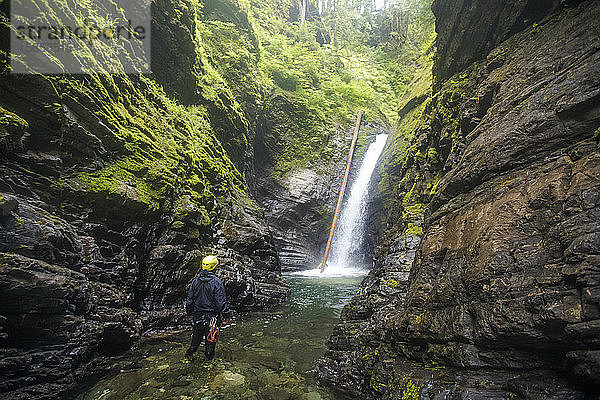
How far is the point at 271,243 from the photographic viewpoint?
10.9 m

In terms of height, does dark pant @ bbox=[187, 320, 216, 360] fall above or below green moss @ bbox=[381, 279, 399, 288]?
below

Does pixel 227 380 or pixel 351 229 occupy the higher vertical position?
pixel 351 229

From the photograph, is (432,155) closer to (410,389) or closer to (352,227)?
(410,389)

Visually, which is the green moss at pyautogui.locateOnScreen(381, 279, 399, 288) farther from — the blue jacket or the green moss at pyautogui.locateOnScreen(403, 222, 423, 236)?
the blue jacket

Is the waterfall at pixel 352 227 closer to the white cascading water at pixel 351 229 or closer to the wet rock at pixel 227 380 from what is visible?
the white cascading water at pixel 351 229

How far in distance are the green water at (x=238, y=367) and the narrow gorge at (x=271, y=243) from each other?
0.14ft

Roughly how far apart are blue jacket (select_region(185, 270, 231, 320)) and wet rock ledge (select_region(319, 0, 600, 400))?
193 centimetres

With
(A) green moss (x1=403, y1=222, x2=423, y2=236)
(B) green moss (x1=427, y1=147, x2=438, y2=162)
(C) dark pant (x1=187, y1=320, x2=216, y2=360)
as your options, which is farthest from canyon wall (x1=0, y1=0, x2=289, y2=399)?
(B) green moss (x1=427, y1=147, x2=438, y2=162)

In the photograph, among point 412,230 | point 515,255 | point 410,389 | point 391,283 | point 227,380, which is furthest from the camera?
point 412,230

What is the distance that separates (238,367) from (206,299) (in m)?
1.18

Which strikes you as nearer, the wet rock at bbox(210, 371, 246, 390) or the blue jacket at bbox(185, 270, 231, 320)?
the wet rock at bbox(210, 371, 246, 390)

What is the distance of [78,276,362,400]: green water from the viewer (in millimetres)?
3459

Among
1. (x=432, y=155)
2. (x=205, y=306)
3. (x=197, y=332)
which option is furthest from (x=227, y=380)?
(x=432, y=155)

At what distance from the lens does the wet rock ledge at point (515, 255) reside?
6.82 ft
